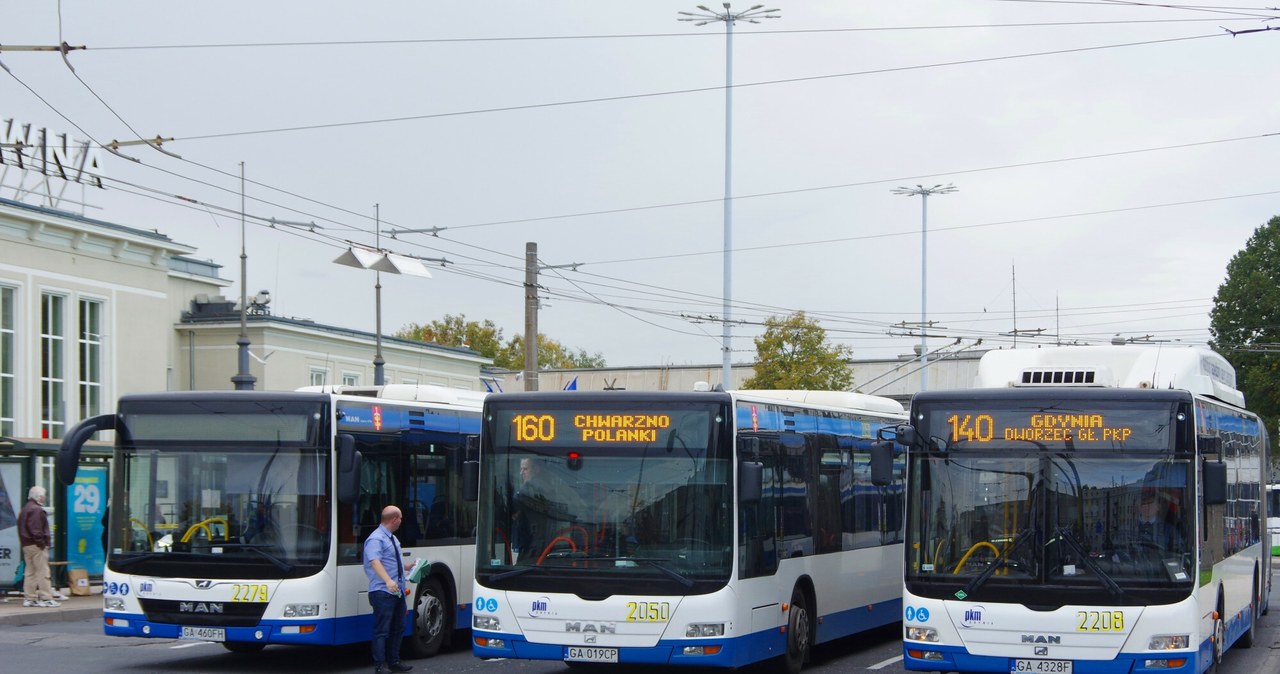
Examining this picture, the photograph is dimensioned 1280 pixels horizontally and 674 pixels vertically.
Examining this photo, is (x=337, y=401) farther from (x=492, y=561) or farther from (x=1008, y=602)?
(x=1008, y=602)

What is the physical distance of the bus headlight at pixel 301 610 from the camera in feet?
46.0

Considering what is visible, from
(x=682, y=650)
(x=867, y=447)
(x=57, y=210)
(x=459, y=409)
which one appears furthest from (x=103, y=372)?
(x=682, y=650)

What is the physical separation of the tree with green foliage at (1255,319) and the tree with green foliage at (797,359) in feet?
53.0

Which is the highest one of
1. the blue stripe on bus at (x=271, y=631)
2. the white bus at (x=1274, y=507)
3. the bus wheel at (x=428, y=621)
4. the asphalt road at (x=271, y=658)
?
the blue stripe on bus at (x=271, y=631)

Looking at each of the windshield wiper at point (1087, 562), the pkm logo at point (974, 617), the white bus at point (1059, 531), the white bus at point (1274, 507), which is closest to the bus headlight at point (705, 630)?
the white bus at point (1059, 531)

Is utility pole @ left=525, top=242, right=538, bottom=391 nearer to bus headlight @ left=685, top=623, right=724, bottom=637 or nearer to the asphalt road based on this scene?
the asphalt road

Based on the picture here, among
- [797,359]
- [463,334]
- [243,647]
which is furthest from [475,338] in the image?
[243,647]

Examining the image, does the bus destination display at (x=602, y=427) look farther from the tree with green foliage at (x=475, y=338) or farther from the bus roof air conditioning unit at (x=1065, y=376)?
the tree with green foliage at (x=475, y=338)

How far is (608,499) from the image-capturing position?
1281 centimetres

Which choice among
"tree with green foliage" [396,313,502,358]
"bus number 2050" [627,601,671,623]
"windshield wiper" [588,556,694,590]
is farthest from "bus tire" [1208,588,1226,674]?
"tree with green foliage" [396,313,502,358]

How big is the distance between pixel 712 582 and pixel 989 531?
2300mm

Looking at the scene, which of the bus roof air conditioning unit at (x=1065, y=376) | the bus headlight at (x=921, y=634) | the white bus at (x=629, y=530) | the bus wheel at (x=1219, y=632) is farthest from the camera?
the bus roof air conditioning unit at (x=1065, y=376)

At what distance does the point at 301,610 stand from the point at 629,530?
3.45 metres

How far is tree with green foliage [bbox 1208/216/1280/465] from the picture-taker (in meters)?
55.4
